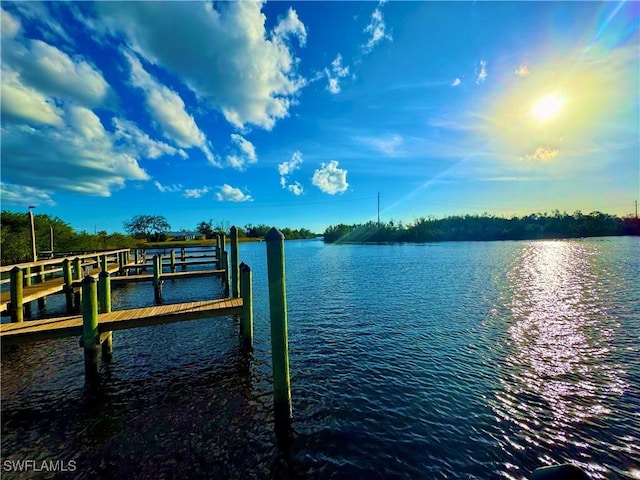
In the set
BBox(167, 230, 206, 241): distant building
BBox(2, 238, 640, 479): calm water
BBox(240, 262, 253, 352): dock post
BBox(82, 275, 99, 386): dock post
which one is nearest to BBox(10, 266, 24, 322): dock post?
BBox(2, 238, 640, 479): calm water

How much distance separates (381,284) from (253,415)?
47.8 ft

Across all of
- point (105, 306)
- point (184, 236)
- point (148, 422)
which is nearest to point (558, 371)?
point (148, 422)

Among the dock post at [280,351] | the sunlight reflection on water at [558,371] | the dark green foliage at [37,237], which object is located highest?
the dark green foliage at [37,237]

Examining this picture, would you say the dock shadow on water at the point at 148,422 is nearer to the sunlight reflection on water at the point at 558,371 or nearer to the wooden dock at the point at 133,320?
the wooden dock at the point at 133,320

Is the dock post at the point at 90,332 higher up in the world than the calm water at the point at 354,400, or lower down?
higher up

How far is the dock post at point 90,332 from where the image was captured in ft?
21.6

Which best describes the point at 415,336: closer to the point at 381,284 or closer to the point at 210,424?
the point at 210,424

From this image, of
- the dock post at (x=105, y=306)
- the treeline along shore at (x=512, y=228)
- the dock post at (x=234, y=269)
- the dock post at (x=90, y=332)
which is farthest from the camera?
the treeline along shore at (x=512, y=228)

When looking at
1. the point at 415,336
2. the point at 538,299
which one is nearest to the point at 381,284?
the point at 538,299

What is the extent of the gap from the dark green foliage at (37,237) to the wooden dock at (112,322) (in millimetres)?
22853

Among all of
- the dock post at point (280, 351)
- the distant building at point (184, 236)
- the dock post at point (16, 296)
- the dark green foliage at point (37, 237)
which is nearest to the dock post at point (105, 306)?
the dock post at point (16, 296)

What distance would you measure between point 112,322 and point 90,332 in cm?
45

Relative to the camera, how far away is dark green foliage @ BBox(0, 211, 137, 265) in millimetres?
24036

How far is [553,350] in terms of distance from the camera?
27.2ft
